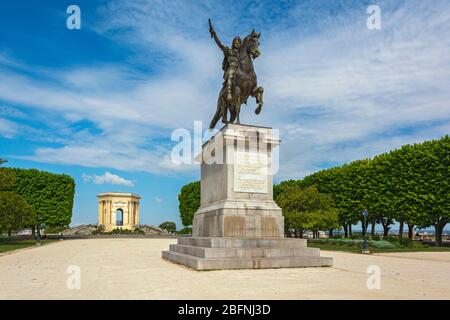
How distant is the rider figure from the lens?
17.7m

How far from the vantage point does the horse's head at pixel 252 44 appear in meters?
17.4

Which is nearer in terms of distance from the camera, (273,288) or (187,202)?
(273,288)

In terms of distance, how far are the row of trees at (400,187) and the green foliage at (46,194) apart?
1479 inches

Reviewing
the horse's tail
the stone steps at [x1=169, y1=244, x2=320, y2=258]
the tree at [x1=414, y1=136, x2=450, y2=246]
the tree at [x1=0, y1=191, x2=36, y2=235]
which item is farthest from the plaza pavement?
the tree at [x1=414, y1=136, x2=450, y2=246]

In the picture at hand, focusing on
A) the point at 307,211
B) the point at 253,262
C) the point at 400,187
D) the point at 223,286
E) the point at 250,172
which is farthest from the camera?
the point at 307,211

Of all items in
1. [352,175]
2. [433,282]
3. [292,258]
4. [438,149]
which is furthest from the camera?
[352,175]

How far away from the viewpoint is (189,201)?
7444 cm

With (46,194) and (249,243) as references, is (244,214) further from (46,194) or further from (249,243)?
(46,194)


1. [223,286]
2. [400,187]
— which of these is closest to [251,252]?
[223,286]

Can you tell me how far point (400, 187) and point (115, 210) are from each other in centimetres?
7935

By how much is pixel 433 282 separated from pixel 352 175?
42055 millimetres
